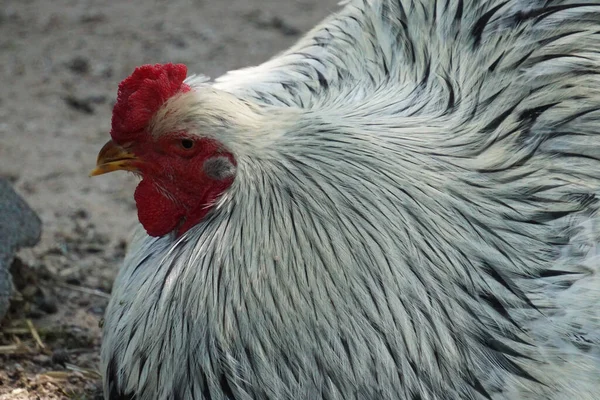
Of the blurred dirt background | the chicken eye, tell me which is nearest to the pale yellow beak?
the chicken eye

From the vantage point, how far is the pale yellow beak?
114 inches

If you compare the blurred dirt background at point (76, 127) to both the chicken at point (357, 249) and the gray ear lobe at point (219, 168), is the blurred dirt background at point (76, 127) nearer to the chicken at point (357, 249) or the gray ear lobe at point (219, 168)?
the chicken at point (357, 249)

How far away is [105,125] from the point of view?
6.10 metres

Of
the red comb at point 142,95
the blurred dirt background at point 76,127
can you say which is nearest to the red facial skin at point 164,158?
the red comb at point 142,95

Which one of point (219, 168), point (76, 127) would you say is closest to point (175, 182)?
point (219, 168)

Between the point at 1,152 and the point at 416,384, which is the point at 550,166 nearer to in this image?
the point at 416,384

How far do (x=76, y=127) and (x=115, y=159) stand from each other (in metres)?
3.31

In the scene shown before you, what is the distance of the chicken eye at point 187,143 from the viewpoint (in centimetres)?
276

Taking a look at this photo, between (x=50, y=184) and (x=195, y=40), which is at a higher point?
(x=195, y=40)

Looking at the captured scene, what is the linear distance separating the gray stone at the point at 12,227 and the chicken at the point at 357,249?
3.81ft

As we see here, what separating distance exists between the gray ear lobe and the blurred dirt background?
4.61 feet

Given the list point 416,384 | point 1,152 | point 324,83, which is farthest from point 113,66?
→ point 416,384

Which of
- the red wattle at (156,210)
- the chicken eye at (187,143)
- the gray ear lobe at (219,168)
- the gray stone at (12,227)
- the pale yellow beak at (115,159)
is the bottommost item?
the gray stone at (12,227)

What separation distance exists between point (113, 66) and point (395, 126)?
4.38m
